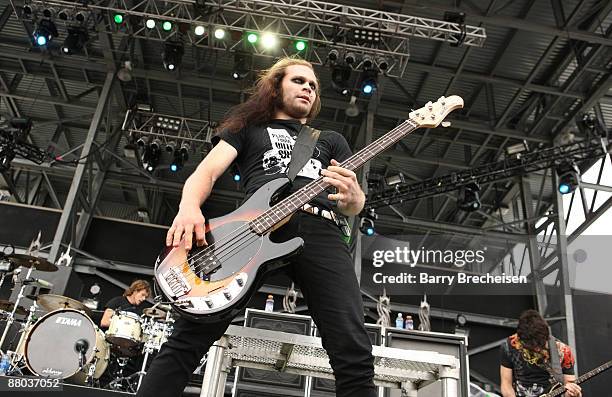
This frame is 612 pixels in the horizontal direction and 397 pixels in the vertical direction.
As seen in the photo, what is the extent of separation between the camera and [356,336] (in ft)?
5.51

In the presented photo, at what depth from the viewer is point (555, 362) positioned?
3.95 metres

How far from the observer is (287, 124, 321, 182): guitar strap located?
6.52 ft

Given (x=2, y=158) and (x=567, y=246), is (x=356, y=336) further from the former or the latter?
(x=2, y=158)

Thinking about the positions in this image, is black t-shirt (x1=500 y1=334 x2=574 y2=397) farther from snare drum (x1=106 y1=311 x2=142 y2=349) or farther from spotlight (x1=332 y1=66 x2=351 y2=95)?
spotlight (x1=332 y1=66 x2=351 y2=95)

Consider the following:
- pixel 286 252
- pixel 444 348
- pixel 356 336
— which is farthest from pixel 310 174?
pixel 444 348

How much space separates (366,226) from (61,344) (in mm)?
6125

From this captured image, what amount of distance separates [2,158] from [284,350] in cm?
950

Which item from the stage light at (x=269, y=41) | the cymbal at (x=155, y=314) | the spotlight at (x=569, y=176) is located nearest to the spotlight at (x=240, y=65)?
the stage light at (x=269, y=41)

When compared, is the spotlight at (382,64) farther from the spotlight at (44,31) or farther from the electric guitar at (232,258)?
the electric guitar at (232,258)

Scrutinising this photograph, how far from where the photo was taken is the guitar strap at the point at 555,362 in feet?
12.6

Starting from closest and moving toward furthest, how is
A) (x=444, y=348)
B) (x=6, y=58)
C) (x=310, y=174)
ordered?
(x=310, y=174) → (x=444, y=348) → (x=6, y=58)

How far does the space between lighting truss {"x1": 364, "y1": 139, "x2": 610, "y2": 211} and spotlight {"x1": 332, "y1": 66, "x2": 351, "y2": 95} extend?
2.42 meters

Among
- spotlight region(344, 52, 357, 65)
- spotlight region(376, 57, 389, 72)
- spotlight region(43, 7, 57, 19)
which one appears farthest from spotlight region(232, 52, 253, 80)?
spotlight region(43, 7, 57, 19)

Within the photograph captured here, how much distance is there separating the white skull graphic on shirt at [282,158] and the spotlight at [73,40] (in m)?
7.61
